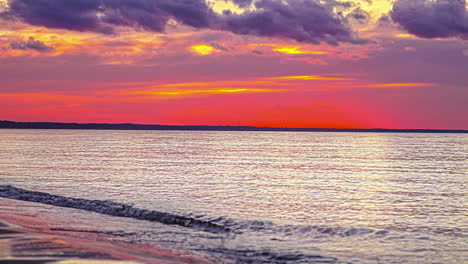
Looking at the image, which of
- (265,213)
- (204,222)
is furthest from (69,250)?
(265,213)

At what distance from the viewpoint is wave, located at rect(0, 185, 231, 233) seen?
18.7 metres

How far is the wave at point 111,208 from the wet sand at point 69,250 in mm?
4381

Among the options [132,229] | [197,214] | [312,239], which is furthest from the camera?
[197,214]

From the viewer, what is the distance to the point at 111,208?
73.4 feet

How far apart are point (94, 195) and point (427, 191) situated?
21757 mm

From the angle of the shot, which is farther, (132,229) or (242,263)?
(132,229)

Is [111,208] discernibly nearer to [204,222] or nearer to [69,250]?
[204,222]

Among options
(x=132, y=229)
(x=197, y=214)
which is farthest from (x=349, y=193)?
(x=132, y=229)

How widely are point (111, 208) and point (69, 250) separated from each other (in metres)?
11.6

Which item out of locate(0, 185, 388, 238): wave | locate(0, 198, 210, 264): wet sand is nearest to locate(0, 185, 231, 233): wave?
locate(0, 185, 388, 238): wave

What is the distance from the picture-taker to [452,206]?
23.1 m

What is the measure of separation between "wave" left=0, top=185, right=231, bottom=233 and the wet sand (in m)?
4.38

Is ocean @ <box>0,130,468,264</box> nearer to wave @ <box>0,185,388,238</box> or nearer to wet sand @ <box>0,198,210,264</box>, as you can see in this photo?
wave @ <box>0,185,388,238</box>

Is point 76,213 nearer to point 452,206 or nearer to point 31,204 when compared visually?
point 31,204
